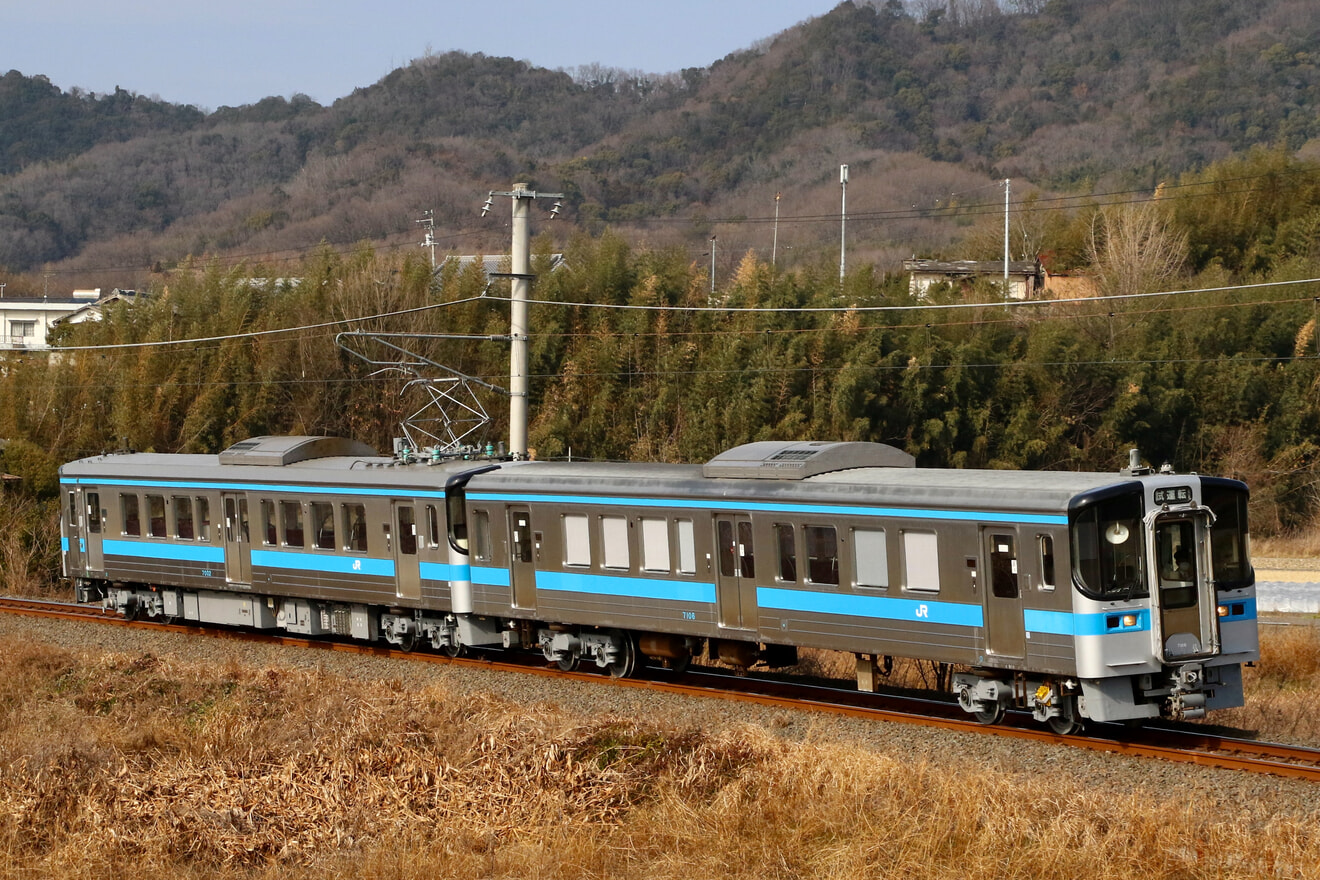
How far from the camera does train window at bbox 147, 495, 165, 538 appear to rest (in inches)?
834

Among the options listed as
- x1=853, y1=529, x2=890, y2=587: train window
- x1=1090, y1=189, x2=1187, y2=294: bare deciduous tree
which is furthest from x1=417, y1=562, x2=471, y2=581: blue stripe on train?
x1=1090, y1=189, x2=1187, y2=294: bare deciduous tree

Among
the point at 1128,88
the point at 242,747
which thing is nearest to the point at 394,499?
the point at 242,747

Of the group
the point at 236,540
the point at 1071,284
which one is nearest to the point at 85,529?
the point at 236,540

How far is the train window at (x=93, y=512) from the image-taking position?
2245 centimetres

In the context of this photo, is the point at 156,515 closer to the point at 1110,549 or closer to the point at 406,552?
the point at 406,552

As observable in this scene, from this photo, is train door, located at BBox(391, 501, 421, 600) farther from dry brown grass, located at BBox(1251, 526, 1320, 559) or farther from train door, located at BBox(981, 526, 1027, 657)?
dry brown grass, located at BBox(1251, 526, 1320, 559)

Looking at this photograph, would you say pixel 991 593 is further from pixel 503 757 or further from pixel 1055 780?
pixel 503 757

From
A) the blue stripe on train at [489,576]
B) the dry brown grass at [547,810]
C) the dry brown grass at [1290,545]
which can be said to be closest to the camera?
the dry brown grass at [547,810]

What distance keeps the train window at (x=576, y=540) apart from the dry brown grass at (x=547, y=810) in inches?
132

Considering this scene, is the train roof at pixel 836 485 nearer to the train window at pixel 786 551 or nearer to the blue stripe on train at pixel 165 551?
the train window at pixel 786 551

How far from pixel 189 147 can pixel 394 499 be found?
155 metres

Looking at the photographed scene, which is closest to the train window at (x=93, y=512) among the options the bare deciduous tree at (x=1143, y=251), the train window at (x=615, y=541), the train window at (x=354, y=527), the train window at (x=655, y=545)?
the train window at (x=354, y=527)

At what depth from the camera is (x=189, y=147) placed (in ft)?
529

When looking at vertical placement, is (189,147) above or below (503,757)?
above
